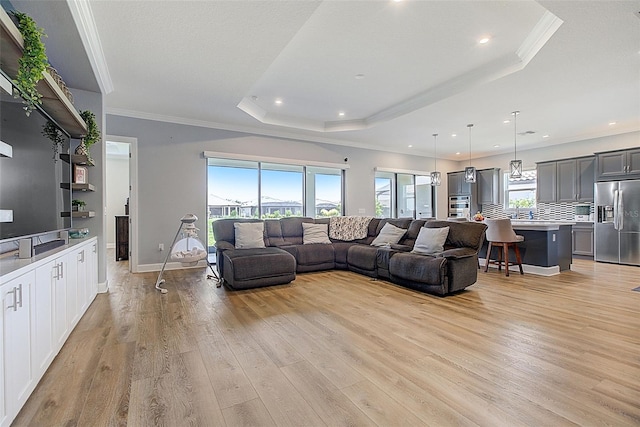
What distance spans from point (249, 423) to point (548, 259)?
534cm

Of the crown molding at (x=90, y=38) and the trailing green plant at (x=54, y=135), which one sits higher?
the crown molding at (x=90, y=38)

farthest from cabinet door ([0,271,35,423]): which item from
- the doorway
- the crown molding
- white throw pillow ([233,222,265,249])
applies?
the doorway

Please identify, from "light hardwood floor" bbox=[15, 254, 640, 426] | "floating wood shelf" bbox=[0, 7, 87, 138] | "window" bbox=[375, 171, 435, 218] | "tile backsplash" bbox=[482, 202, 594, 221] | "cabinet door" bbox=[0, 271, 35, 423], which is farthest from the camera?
"window" bbox=[375, 171, 435, 218]

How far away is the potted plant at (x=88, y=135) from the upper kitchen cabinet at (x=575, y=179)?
9.08 m

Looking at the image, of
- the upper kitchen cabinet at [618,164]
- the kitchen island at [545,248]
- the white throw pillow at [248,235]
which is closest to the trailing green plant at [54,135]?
the white throw pillow at [248,235]

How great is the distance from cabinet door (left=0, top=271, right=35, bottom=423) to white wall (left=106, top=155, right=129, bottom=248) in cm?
809

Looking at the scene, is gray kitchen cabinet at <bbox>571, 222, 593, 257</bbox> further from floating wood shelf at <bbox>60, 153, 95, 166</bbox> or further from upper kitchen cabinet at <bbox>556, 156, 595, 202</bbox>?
floating wood shelf at <bbox>60, 153, 95, 166</bbox>

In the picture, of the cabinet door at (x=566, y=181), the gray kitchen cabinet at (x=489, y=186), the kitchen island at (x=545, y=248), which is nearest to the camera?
the kitchen island at (x=545, y=248)

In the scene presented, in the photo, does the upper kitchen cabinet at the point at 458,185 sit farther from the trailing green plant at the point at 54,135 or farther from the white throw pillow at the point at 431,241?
the trailing green plant at the point at 54,135

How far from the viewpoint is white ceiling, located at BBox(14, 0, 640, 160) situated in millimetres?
2725

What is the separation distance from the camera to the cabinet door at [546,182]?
7.30 meters

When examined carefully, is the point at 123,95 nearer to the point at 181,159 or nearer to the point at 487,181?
the point at 181,159

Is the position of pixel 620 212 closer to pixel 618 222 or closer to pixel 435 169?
pixel 618 222

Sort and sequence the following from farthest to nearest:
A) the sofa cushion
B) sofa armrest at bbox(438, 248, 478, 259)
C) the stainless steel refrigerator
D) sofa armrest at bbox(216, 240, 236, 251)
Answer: the stainless steel refrigerator → sofa armrest at bbox(216, 240, 236, 251) → the sofa cushion → sofa armrest at bbox(438, 248, 478, 259)
